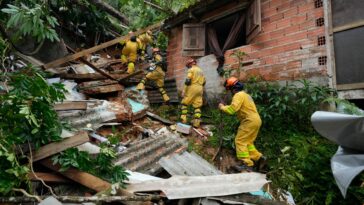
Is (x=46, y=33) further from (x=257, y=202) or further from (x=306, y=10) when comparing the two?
(x=306, y=10)

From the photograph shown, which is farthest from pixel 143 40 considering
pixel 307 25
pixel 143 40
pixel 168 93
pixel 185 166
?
pixel 185 166

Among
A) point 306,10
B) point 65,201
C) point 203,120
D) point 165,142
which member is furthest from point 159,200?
point 306,10

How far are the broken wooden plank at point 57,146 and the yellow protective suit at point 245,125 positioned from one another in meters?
2.78

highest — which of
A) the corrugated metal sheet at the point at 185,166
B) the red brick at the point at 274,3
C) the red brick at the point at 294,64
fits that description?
the red brick at the point at 274,3

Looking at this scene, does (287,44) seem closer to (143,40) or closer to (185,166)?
(185,166)

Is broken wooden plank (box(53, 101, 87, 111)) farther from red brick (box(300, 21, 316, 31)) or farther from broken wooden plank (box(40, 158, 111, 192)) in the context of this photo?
red brick (box(300, 21, 316, 31))

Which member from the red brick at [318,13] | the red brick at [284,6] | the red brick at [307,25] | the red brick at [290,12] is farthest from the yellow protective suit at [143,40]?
the red brick at [318,13]

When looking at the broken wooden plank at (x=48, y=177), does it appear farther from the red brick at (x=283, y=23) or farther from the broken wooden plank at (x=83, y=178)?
the red brick at (x=283, y=23)

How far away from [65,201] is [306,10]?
18.0ft

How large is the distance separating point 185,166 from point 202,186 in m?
0.97

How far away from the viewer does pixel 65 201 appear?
2.52 m

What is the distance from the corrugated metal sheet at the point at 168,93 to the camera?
27.1 ft

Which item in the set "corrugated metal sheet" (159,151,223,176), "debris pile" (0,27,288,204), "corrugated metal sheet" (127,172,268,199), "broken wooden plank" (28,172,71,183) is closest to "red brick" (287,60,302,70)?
"debris pile" (0,27,288,204)

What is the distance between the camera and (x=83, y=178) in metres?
2.91
